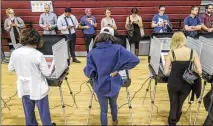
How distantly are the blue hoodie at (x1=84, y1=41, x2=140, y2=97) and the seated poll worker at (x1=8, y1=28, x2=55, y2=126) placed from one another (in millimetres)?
504

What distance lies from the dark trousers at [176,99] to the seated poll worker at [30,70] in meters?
1.50

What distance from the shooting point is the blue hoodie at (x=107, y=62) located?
2.33m

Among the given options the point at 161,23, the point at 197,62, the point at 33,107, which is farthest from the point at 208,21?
the point at 33,107

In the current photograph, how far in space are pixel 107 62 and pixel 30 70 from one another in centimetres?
81

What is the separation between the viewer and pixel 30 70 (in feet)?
7.75

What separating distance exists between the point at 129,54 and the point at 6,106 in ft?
8.15

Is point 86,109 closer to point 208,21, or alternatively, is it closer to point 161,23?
point 161,23

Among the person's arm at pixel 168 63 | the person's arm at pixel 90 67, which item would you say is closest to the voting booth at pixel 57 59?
the person's arm at pixel 90 67

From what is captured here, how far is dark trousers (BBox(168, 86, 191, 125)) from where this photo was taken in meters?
2.71

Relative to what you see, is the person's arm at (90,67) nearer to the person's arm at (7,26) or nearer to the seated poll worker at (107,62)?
the seated poll worker at (107,62)

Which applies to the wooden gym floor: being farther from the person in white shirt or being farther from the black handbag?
the person in white shirt

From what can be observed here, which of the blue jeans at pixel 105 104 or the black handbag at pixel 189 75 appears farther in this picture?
the blue jeans at pixel 105 104

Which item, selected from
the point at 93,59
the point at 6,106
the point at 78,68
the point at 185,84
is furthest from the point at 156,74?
the point at 78,68

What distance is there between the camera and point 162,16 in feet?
18.1
